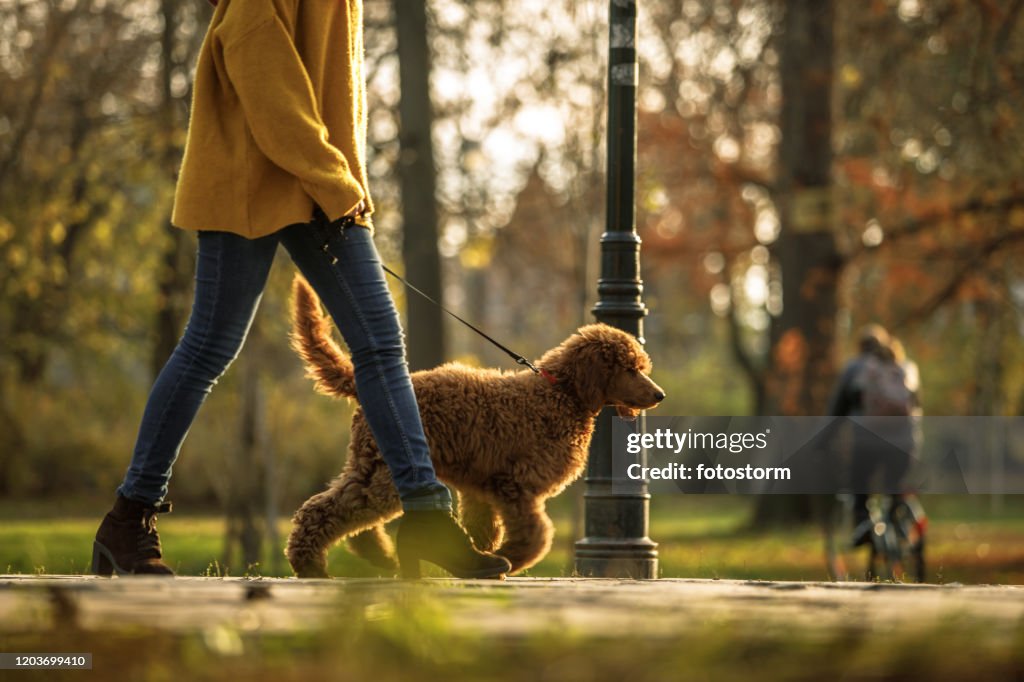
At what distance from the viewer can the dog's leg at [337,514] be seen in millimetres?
5730

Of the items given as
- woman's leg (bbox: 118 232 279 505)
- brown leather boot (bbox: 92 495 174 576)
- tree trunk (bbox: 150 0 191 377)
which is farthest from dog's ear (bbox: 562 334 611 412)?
tree trunk (bbox: 150 0 191 377)

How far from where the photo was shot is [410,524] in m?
5.36

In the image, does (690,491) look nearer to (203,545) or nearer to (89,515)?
(203,545)

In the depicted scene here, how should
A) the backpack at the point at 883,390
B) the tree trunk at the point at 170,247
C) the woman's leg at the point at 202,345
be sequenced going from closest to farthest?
the woman's leg at the point at 202,345, the backpack at the point at 883,390, the tree trunk at the point at 170,247

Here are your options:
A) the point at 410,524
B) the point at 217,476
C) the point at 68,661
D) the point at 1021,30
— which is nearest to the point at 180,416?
the point at 410,524

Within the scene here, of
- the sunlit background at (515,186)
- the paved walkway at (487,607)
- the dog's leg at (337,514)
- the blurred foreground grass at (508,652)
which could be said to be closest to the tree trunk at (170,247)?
the sunlit background at (515,186)

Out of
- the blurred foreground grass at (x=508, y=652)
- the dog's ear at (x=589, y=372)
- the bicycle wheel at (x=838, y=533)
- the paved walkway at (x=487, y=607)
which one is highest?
the dog's ear at (x=589, y=372)

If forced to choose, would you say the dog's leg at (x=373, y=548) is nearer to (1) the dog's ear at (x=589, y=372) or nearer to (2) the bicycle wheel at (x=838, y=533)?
(1) the dog's ear at (x=589, y=372)

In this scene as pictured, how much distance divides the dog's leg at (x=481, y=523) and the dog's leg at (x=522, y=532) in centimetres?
14

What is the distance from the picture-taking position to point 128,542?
17.7 ft

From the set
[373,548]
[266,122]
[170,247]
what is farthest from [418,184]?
[266,122]

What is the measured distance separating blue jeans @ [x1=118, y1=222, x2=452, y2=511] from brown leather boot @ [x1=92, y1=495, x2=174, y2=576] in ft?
0.16

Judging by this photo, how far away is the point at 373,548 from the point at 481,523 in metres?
0.43

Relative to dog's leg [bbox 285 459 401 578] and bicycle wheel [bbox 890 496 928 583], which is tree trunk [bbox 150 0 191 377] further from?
dog's leg [bbox 285 459 401 578]
